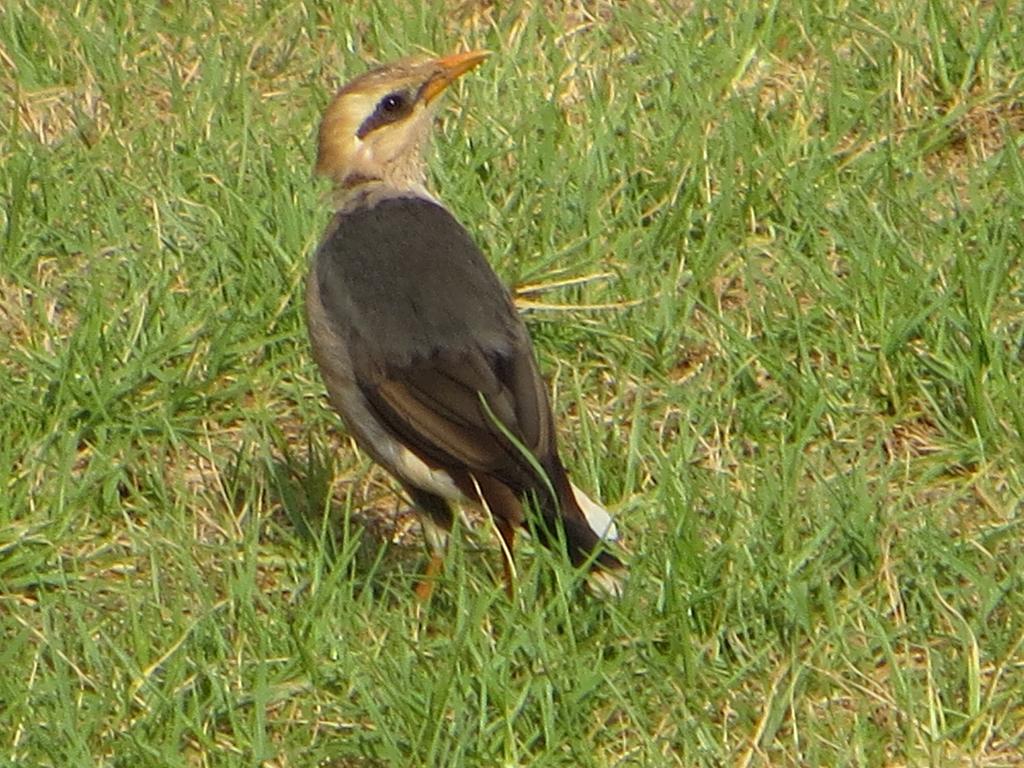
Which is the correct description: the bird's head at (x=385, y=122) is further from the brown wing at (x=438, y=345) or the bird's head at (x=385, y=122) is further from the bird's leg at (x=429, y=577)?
the bird's leg at (x=429, y=577)

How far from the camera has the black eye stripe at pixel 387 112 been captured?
6.87m

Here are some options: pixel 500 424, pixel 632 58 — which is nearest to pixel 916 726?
pixel 500 424

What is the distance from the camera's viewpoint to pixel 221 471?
6.64 m

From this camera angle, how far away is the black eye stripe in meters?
6.87

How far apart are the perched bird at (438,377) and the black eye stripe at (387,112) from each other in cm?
24

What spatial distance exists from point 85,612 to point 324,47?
321 centimetres

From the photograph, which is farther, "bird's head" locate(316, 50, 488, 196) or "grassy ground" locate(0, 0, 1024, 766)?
"bird's head" locate(316, 50, 488, 196)

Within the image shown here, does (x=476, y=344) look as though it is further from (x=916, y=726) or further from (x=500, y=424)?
(x=916, y=726)

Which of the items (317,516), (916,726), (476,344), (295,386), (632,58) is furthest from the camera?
(632,58)

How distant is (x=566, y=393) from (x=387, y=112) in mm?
1041

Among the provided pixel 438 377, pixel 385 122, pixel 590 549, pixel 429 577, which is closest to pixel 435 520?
pixel 429 577

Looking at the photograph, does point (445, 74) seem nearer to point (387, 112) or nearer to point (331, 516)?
point (387, 112)

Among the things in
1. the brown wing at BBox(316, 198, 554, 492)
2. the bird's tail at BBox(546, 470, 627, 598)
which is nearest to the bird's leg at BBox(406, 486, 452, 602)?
the brown wing at BBox(316, 198, 554, 492)

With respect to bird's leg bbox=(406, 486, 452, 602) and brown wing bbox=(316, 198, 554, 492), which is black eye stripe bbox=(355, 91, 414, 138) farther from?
bird's leg bbox=(406, 486, 452, 602)
